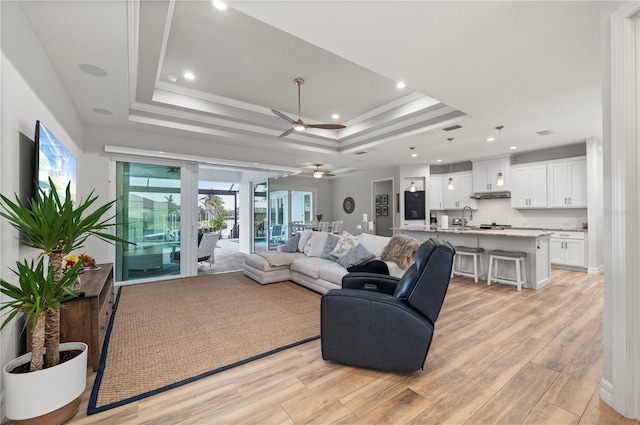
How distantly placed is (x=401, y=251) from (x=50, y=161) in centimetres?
392

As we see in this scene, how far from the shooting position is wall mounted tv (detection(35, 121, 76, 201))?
7.11ft

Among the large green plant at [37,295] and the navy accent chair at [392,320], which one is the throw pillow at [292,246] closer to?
the navy accent chair at [392,320]

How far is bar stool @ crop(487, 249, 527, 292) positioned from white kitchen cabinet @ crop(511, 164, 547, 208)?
2.58 meters

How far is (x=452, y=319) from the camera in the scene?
3.25 m

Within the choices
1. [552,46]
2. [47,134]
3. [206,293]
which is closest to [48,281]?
[47,134]

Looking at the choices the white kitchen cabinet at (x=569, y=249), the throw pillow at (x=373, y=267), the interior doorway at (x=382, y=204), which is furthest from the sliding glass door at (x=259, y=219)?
the white kitchen cabinet at (x=569, y=249)

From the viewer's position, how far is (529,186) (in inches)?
257

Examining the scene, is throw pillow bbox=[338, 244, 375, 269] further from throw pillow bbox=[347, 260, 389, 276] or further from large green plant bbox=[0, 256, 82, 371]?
large green plant bbox=[0, 256, 82, 371]

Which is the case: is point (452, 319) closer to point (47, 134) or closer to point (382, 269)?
point (382, 269)

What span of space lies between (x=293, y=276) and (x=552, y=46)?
14.5 ft

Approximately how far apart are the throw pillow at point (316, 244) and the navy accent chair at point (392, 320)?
268 cm

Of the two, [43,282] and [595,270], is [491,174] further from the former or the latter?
[43,282]

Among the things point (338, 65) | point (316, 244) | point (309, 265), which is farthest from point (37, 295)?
point (316, 244)

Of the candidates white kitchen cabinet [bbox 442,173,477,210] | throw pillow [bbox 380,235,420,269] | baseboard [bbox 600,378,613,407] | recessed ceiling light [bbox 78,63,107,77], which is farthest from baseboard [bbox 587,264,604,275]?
recessed ceiling light [bbox 78,63,107,77]
